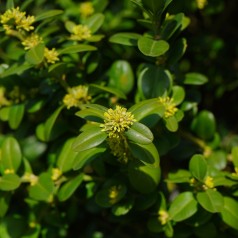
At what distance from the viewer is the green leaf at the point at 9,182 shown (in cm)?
149

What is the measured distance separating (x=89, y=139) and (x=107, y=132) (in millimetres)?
52

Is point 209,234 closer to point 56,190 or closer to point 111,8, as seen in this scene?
point 56,190

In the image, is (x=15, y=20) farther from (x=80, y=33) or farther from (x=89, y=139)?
(x=89, y=139)

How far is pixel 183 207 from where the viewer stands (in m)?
1.47

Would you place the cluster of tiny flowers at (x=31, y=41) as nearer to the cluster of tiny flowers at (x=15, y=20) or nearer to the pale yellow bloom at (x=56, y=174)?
the cluster of tiny flowers at (x=15, y=20)

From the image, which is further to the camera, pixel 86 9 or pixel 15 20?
pixel 86 9

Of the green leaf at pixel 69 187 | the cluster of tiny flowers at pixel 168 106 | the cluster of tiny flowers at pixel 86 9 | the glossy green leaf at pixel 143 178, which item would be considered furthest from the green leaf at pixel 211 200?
the cluster of tiny flowers at pixel 86 9

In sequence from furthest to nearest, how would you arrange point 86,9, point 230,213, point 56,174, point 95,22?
1. point 86,9
2. point 95,22
3. point 56,174
4. point 230,213

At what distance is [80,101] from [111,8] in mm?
736

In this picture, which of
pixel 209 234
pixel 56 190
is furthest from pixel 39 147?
pixel 209 234

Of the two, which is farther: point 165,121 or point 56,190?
point 56,190

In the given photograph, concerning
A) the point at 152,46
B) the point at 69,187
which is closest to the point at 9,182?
the point at 69,187

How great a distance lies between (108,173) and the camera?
1.62m

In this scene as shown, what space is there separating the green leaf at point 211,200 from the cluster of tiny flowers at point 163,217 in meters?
0.15
